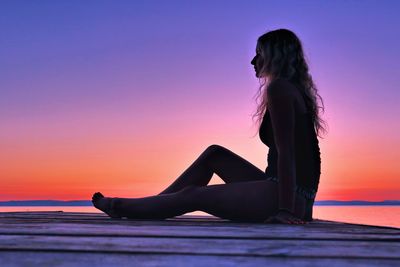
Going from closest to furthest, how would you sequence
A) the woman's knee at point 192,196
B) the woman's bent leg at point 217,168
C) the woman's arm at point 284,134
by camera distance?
the woman's arm at point 284,134 < the woman's knee at point 192,196 < the woman's bent leg at point 217,168

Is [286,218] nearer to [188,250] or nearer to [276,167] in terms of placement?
[276,167]

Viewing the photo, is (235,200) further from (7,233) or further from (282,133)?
(7,233)

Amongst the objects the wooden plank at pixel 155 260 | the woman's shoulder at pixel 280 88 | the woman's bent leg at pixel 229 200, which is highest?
the woman's shoulder at pixel 280 88

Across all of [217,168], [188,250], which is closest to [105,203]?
[217,168]

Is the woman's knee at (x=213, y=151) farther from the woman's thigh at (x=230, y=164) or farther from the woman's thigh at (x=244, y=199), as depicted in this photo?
the woman's thigh at (x=244, y=199)

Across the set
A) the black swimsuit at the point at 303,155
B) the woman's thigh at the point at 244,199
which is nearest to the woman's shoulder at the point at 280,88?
the black swimsuit at the point at 303,155

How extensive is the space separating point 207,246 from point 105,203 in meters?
2.17

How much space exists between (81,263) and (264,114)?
8.16 ft

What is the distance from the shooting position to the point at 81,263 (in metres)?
1.74

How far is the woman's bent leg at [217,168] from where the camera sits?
171 inches

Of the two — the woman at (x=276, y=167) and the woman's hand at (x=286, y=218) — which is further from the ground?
the woman at (x=276, y=167)

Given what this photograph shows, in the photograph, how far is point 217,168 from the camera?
4391mm

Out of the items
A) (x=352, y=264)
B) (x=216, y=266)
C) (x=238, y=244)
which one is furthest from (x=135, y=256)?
(x=352, y=264)

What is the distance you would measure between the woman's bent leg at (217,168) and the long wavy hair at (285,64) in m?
0.46
